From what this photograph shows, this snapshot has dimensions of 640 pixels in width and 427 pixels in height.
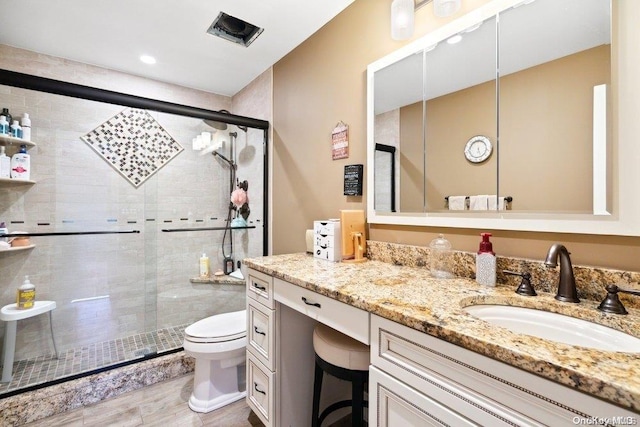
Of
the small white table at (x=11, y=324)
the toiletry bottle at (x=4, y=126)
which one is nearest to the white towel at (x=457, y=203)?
the small white table at (x=11, y=324)

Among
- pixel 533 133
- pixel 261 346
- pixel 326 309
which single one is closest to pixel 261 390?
pixel 261 346

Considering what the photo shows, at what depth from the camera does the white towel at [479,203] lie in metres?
1.22

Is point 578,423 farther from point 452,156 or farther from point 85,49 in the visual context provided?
point 85,49

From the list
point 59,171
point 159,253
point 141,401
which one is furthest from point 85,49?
point 141,401

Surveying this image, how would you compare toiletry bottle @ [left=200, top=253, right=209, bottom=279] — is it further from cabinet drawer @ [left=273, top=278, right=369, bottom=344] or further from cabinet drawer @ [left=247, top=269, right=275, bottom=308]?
cabinet drawer @ [left=273, top=278, right=369, bottom=344]

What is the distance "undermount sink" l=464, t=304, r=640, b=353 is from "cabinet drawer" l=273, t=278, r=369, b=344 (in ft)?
1.13

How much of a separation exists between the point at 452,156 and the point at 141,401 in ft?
7.75

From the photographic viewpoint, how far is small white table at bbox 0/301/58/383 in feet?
6.23

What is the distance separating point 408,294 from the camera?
974 mm

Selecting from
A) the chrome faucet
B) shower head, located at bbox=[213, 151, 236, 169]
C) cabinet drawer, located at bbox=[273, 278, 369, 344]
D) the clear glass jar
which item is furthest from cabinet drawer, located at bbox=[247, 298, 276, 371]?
shower head, located at bbox=[213, 151, 236, 169]

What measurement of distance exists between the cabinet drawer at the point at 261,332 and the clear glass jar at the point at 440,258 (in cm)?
79

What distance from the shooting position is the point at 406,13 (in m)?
1.38

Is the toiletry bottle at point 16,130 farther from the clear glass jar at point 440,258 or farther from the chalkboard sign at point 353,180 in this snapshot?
the clear glass jar at point 440,258

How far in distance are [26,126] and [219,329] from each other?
6.76 feet
